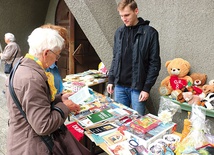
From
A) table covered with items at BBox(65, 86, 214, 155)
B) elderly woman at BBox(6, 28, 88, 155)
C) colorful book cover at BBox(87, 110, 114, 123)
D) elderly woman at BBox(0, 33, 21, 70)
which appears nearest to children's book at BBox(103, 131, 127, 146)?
table covered with items at BBox(65, 86, 214, 155)

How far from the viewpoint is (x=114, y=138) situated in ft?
4.85

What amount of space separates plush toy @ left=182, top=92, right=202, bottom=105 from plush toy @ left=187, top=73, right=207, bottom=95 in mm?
77

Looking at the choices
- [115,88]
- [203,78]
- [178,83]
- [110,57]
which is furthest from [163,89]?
[110,57]

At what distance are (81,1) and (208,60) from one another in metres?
1.81

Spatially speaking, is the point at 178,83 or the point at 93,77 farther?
the point at 93,77

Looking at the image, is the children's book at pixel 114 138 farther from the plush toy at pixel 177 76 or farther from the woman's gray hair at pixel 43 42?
the plush toy at pixel 177 76

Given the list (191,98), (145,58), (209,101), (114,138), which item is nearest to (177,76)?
(191,98)

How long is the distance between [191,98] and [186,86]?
172 mm

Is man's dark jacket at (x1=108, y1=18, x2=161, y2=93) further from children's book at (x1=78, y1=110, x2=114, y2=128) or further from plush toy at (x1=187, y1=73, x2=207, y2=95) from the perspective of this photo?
plush toy at (x1=187, y1=73, x2=207, y2=95)

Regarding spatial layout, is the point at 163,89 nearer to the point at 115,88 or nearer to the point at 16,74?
the point at 115,88

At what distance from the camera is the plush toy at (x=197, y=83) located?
7.87 feet

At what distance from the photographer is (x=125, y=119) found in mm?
1758

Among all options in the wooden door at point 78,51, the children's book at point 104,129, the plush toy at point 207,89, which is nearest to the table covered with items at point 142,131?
the children's book at point 104,129

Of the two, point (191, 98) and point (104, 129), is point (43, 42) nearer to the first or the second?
point (104, 129)
